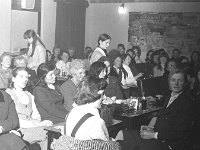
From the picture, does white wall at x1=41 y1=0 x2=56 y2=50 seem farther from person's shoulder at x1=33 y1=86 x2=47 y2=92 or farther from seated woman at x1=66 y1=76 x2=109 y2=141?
seated woman at x1=66 y1=76 x2=109 y2=141

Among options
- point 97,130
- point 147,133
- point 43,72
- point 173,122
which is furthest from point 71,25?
point 97,130

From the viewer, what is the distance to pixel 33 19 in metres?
8.62

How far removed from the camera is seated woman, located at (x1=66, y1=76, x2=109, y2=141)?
250 centimetres

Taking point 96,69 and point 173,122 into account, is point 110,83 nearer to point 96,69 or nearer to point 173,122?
point 96,69

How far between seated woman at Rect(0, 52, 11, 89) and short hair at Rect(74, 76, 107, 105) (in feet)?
9.45

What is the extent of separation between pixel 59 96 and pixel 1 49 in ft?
9.53

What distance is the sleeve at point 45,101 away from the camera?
12.8ft

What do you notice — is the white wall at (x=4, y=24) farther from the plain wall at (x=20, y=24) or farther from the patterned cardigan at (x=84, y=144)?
the patterned cardigan at (x=84, y=144)

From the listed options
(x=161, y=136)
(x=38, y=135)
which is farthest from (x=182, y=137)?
(x=38, y=135)

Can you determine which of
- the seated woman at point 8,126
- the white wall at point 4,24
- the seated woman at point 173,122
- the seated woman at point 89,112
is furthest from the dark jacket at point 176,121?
the white wall at point 4,24

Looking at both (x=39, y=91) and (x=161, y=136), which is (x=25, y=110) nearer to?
(x=39, y=91)

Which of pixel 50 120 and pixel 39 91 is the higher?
pixel 39 91

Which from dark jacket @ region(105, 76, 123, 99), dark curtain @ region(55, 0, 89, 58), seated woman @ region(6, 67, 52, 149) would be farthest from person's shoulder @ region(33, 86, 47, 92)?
dark curtain @ region(55, 0, 89, 58)

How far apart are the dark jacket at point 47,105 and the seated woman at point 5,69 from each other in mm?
1603
